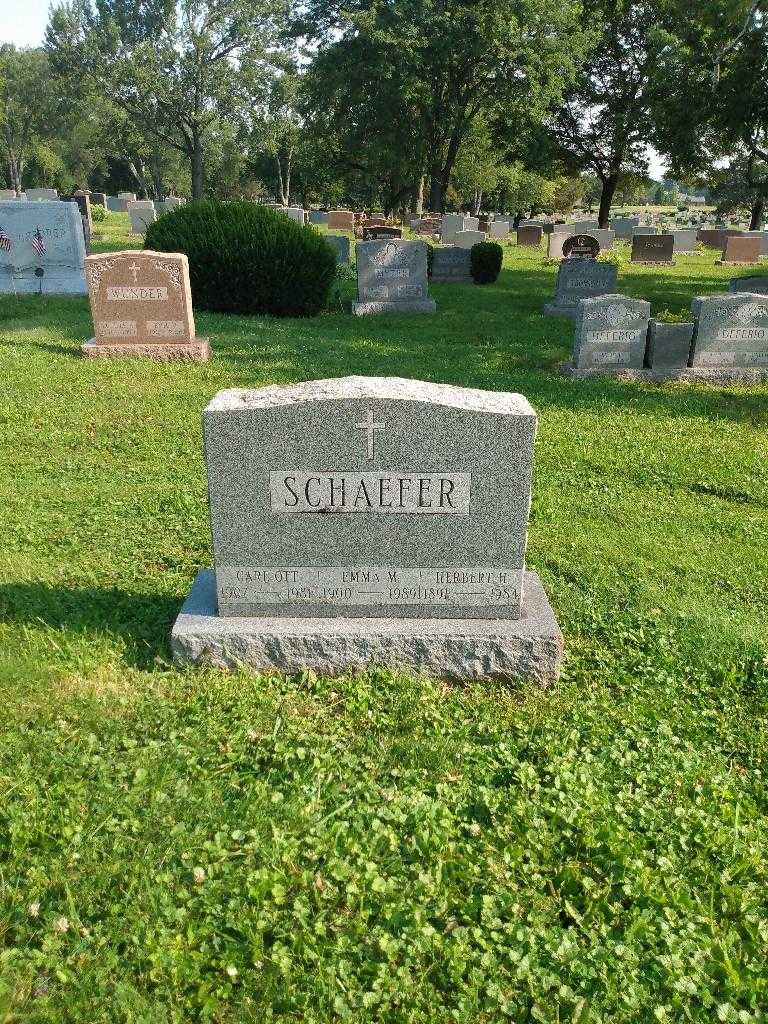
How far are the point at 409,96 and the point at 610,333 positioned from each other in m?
25.1

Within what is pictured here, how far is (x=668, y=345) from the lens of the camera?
1017cm

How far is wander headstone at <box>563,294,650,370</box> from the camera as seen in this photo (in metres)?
10.1

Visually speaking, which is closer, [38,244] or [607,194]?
[38,244]

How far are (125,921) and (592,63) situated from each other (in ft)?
127

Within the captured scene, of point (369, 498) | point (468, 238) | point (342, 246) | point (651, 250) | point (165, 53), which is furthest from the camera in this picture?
point (165, 53)

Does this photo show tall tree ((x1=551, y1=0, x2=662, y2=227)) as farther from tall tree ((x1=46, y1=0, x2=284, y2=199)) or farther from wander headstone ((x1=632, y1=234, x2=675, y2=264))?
tall tree ((x1=46, y1=0, x2=284, y2=199))

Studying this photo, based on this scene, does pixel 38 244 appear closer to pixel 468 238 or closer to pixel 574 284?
pixel 574 284

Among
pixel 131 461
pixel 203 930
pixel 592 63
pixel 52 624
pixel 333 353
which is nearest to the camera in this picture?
pixel 203 930

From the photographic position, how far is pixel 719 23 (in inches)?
665

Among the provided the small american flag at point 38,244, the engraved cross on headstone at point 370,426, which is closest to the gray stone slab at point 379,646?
the engraved cross on headstone at point 370,426

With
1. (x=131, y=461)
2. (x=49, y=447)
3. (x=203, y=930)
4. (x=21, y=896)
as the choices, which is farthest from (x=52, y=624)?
(x=49, y=447)

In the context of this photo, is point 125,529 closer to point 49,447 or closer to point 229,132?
point 49,447

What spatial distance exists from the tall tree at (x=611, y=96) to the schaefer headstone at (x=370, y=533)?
32.5m

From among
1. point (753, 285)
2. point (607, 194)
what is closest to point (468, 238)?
point (607, 194)
